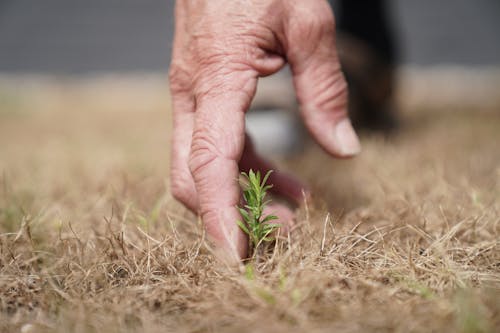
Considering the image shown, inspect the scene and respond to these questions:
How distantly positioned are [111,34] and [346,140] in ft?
19.9

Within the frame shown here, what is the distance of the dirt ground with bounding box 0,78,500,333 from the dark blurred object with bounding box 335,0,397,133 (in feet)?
3.23

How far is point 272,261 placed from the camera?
0.91 meters

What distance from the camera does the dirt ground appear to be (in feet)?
2.47

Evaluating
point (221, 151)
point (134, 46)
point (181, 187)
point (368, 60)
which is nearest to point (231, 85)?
point (221, 151)

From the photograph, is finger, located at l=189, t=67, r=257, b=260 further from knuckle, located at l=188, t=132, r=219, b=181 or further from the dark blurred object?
the dark blurred object

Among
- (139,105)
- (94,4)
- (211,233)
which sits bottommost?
(139,105)

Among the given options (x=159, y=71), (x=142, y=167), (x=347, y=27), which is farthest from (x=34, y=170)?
(x=159, y=71)

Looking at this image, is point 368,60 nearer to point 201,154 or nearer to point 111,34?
point 201,154

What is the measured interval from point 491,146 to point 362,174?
83 centimetres

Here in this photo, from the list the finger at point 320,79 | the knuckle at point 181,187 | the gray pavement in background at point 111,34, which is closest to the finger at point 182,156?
the knuckle at point 181,187

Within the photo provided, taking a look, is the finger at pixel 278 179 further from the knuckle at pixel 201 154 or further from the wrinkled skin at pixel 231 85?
the knuckle at pixel 201 154

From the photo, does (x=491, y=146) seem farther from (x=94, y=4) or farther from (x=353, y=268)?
(x=94, y=4)

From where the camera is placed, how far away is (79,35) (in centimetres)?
637

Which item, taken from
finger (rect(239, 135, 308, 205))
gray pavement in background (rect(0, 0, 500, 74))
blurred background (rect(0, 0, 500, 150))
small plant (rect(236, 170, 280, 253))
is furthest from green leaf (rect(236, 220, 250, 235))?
gray pavement in background (rect(0, 0, 500, 74))
